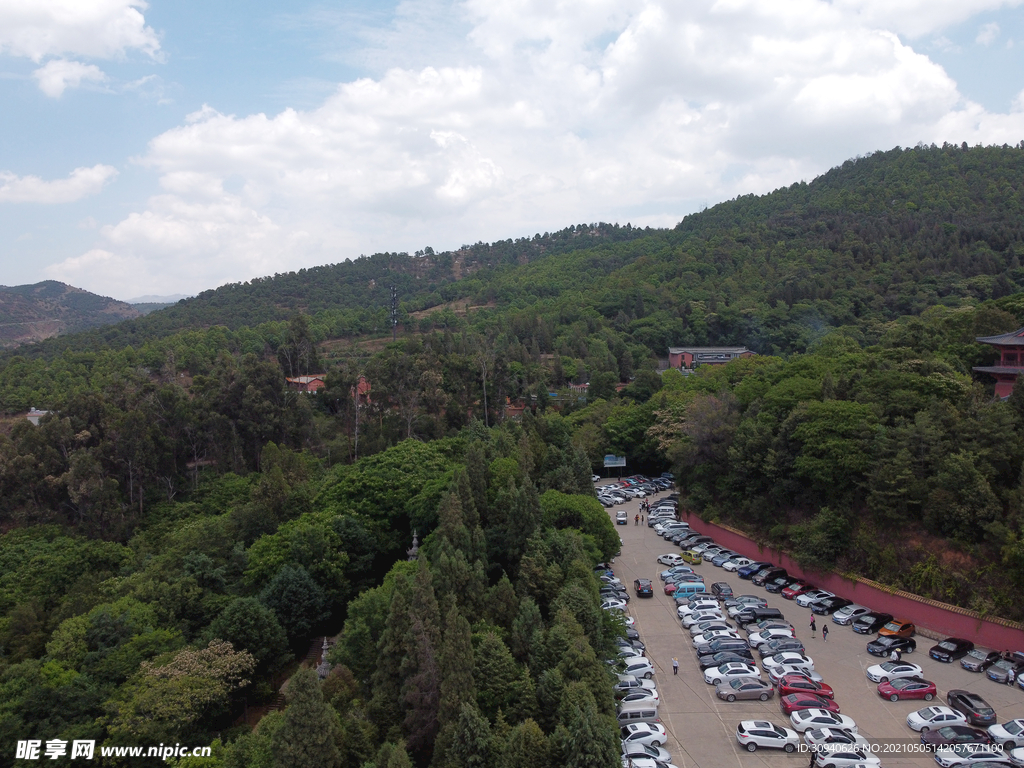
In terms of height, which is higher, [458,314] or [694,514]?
[458,314]

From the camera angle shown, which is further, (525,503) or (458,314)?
(458,314)

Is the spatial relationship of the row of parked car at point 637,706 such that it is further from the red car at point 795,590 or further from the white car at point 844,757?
the red car at point 795,590

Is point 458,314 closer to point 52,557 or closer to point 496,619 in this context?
point 52,557

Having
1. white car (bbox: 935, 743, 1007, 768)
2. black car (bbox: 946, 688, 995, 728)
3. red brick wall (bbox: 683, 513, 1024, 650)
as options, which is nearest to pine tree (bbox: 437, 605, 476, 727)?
white car (bbox: 935, 743, 1007, 768)

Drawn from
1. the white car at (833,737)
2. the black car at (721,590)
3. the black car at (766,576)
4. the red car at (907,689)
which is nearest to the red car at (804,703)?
the white car at (833,737)

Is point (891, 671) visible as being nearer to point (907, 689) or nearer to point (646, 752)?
point (907, 689)

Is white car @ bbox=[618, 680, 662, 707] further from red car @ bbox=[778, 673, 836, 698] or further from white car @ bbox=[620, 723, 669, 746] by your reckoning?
red car @ bbox=[778, 673, 836, 698]

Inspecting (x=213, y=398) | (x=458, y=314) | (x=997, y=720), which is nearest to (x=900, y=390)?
(x=997, y=720)
